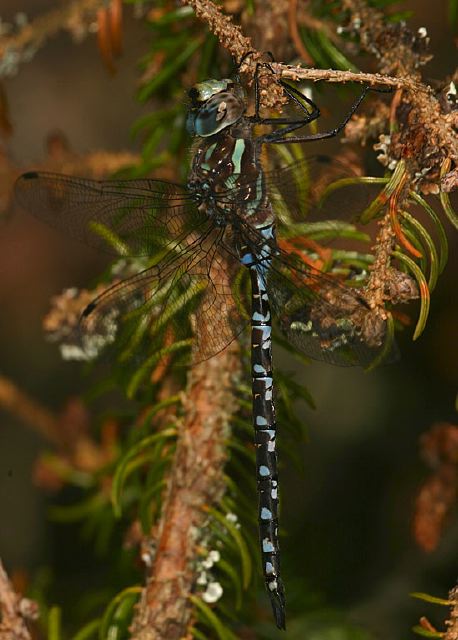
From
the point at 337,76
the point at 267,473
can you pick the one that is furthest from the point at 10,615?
the point at 337,76

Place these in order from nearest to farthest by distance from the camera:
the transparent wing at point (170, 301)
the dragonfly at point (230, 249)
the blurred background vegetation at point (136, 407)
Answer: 1. the dragonfly at point (230, 249)
2. the transparent wing at point (170, 301)
3. the blurred background vegetation at point (136, 407)

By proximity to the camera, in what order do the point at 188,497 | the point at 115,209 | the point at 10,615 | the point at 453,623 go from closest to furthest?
the point at 453,623 < the point at 10,615 < the point at 188,497 < the point at 115,209

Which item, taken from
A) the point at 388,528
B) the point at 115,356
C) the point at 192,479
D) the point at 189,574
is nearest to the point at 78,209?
the point at 115,356

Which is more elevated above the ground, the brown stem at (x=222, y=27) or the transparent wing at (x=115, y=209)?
the brown stem at (x=222, y=27)

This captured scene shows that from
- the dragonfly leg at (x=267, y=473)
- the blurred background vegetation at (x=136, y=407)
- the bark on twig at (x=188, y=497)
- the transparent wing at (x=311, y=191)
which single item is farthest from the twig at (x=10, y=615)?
the transparent wing at (x=311, y=191)

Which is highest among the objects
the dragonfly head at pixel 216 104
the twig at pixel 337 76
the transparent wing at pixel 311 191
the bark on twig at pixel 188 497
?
the dragonfly head at pixel 216 104

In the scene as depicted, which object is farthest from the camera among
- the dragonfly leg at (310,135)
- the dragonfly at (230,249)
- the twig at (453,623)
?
the dragonfly at (230,249)

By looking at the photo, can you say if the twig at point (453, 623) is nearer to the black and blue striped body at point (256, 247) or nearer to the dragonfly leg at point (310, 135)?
the black and blue striped body at point (256, 247)

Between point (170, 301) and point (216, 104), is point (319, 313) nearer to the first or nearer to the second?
point (170, 301)

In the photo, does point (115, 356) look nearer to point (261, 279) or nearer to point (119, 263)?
point (119, 263)
